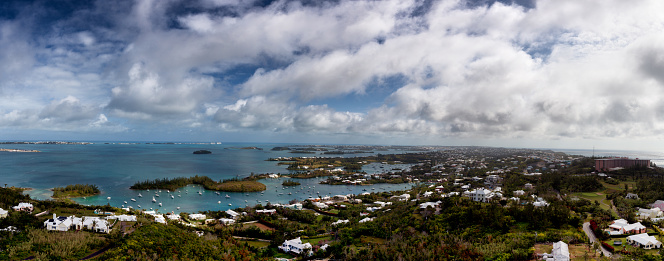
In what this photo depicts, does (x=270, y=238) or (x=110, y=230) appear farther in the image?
(x=270, y=238)

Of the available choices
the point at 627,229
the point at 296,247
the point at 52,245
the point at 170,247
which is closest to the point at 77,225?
the point at 52,245

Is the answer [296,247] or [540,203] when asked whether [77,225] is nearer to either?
[296,247]

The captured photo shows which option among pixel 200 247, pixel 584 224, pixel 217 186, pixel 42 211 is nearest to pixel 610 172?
pixel 584 224

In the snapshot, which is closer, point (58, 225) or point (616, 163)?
point (58, 225)

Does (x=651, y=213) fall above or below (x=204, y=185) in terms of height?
above

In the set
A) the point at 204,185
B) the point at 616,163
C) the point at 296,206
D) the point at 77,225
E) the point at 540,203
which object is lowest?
the point at 204,185

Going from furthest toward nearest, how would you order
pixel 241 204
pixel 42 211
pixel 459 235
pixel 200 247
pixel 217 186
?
1. pixel 217 186
2. pixel 241 204
3. pixel 42 211
4. pixel 459 235
5. pixel 200 247

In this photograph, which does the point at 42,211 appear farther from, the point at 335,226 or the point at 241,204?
the point at 335,226
